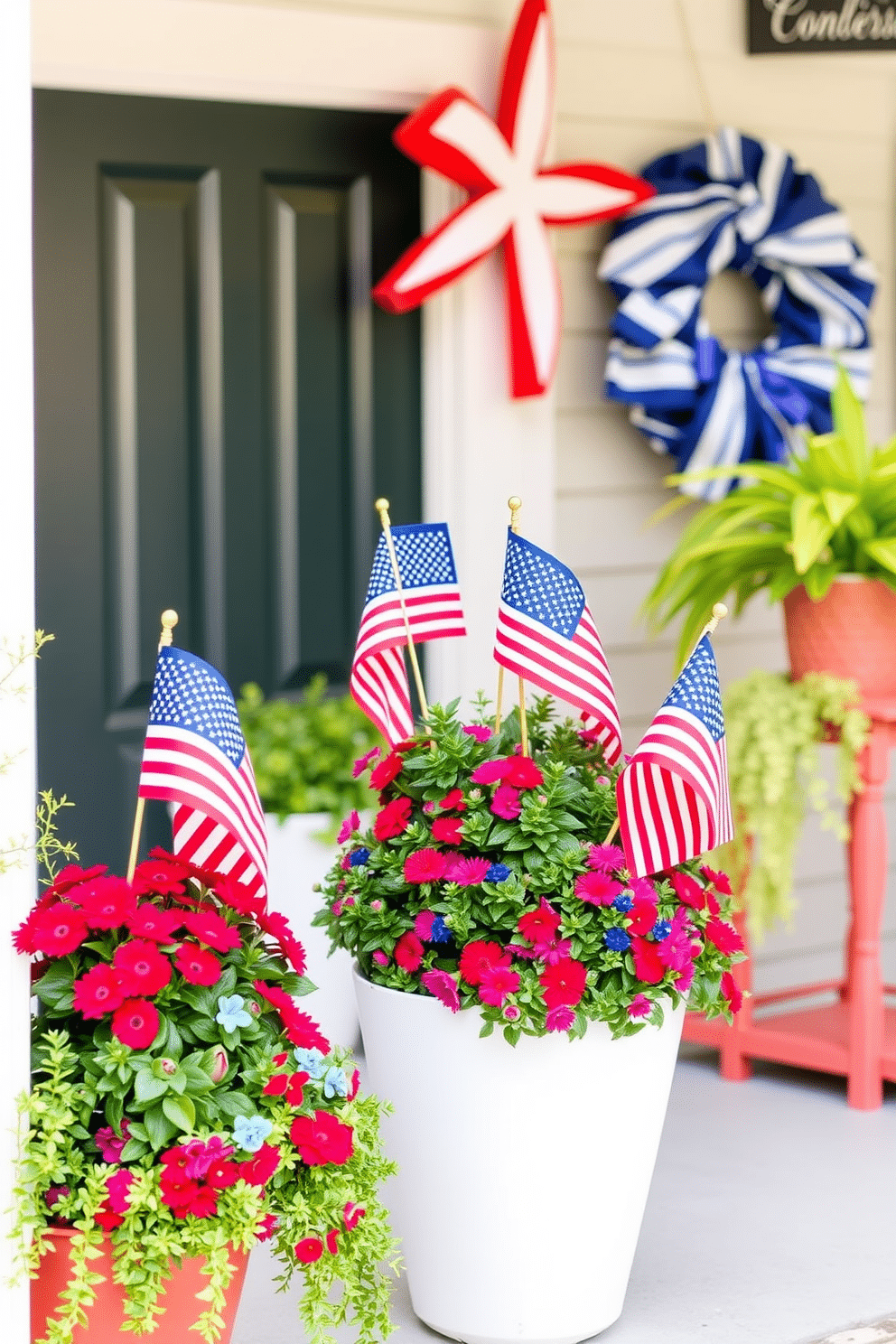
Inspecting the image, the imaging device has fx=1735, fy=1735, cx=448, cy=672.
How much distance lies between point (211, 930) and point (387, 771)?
494 millimetres

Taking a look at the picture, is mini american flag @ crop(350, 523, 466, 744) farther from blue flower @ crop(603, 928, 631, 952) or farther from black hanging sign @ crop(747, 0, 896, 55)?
black hanging sign @ crop(747, 0, 896, 55)

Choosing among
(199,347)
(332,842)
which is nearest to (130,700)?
(332,842)

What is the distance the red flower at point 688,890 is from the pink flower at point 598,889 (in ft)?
0.34

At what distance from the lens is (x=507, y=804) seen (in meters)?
2.20

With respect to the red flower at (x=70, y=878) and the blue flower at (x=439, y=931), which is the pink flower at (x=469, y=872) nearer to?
the blue flower at (x=439, y=931)

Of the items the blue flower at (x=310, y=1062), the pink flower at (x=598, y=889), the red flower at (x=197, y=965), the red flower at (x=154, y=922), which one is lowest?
the blue flower at (x=310, y=1062)

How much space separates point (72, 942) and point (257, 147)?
2.09 metres

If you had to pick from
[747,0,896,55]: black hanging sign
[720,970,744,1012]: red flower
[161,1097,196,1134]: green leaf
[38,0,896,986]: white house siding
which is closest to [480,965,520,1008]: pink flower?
[720,970,744,1012]: red flower

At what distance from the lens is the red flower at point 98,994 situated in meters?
1.83

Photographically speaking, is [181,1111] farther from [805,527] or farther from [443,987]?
[805,527]

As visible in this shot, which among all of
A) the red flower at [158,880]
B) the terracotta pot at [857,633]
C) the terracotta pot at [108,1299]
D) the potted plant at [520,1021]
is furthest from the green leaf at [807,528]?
the terracotta pot at [108,1299]

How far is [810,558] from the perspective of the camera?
9.89 feet

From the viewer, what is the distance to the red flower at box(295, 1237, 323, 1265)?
1.91 m

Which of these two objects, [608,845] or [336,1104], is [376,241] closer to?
[608,845]
